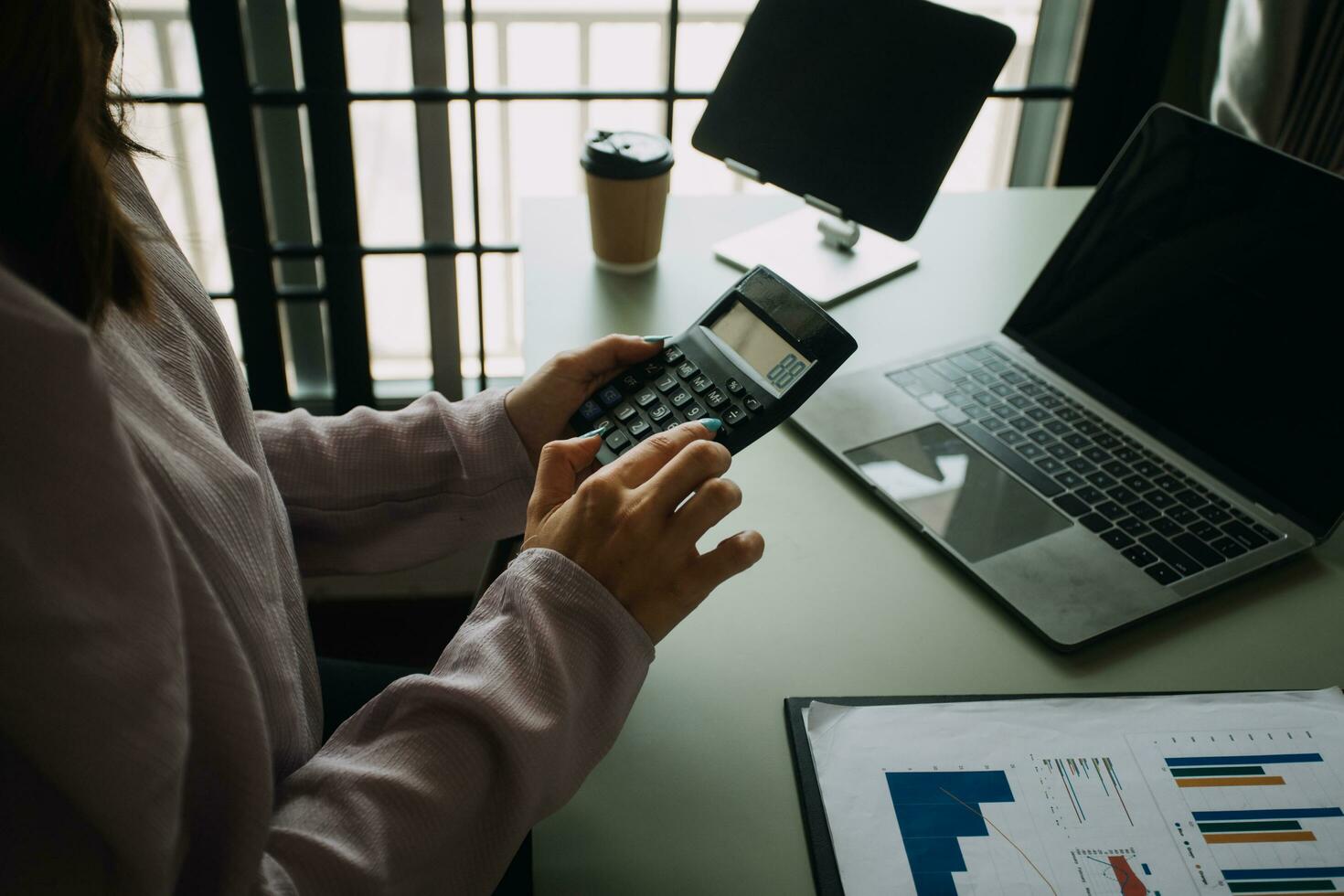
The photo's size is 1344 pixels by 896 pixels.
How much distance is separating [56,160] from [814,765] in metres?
0.47

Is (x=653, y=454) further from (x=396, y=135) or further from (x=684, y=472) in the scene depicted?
(x=396, y=135)

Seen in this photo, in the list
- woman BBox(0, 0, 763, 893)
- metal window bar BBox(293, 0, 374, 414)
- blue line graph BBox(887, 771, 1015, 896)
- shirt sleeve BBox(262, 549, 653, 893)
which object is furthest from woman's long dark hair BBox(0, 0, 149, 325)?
metal window bar BBox(293, 0, 374, 414)

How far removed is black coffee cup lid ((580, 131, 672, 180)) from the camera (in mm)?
1012

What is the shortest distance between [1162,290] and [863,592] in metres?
0.37

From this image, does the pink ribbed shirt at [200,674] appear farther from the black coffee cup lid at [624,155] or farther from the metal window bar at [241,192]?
the metal window bar at [241,192]

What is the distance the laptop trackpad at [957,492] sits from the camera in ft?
2.44

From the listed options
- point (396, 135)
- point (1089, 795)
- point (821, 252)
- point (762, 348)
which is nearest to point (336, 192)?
point (396, 135)

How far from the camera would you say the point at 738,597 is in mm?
708

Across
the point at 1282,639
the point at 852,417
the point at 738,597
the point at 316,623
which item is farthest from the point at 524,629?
the point at 316,623

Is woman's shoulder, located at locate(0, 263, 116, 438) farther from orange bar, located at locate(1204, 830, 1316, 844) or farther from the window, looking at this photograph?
the window

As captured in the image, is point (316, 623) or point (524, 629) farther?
point (316, 623)

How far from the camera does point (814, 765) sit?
1.93 feet

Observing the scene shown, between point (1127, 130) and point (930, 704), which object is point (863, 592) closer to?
point (930, 704)

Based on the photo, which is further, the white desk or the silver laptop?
the silver laptop
